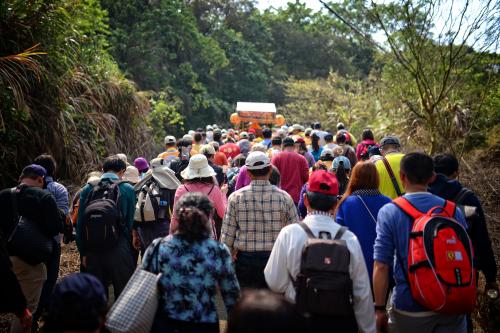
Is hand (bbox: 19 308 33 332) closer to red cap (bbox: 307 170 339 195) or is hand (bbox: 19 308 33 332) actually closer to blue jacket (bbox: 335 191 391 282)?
red cap (bbox: 307 170 339 195)

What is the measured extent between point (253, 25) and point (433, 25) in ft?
117

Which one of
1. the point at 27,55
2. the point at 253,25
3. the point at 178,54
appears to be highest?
the point at 253,25

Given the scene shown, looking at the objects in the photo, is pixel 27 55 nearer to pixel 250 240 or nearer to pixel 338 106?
pixel 250 240

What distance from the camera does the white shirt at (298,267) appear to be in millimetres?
3639

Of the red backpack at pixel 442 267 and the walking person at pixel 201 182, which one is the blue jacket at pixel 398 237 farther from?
the walking person at pixel 201 182

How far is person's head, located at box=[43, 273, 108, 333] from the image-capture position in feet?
8.84

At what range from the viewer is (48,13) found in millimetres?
9570

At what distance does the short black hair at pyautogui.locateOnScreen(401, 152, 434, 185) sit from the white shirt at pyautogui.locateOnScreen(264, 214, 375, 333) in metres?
0.67

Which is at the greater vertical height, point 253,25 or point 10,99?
point 253,25

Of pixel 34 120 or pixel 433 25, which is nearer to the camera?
pixel 433 25

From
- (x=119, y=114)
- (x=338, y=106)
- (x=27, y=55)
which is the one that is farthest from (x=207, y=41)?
(x=27, y=55)

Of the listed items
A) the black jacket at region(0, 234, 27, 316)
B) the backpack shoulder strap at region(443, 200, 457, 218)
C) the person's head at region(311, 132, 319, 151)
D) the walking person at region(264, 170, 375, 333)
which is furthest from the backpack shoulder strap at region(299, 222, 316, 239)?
the person's head at region(311, 132, 319, 151)

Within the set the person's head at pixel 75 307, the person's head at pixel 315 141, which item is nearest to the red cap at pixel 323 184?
the person's head at pixel 75 307

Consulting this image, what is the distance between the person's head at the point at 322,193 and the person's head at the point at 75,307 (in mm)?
1719
